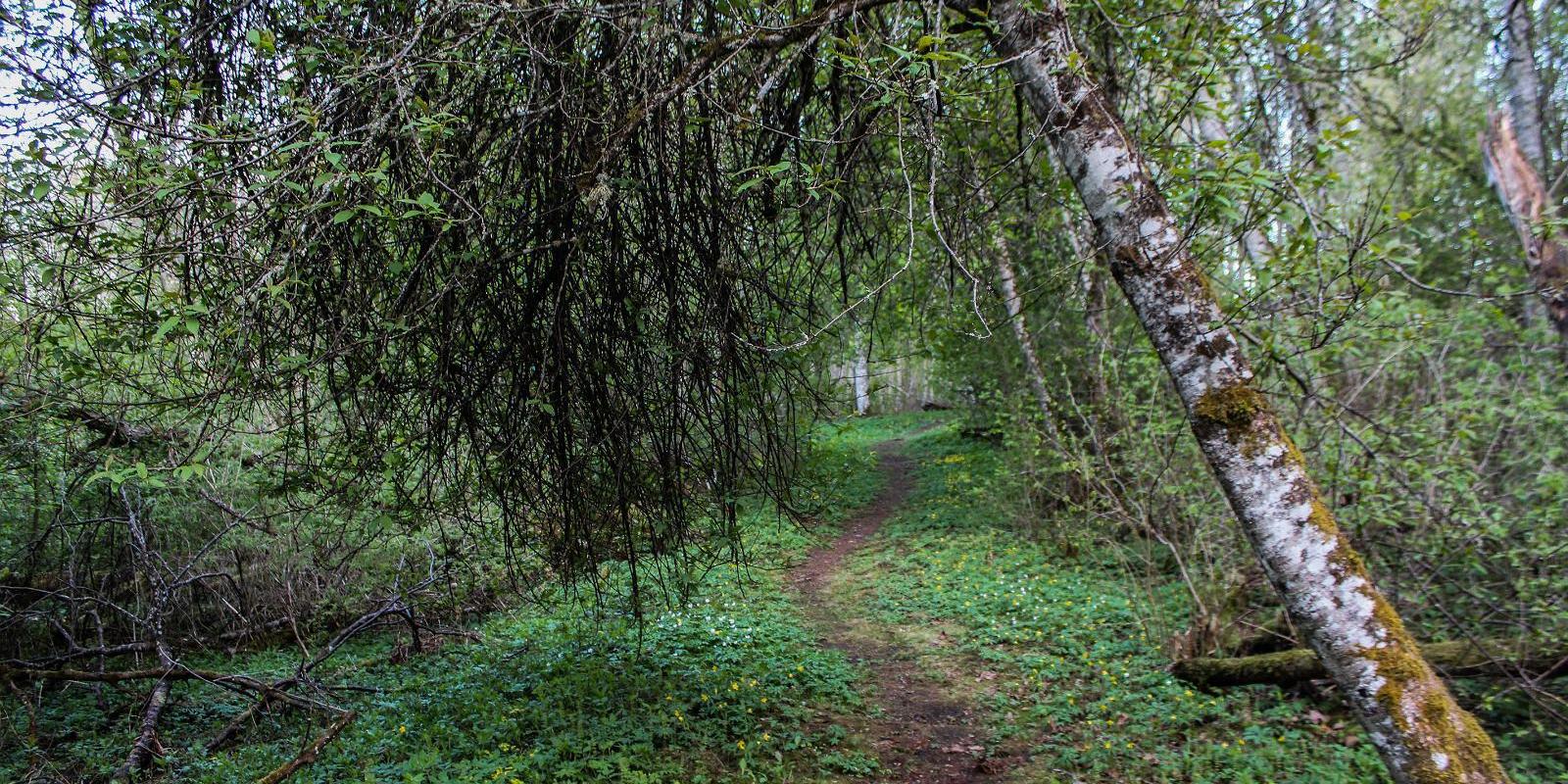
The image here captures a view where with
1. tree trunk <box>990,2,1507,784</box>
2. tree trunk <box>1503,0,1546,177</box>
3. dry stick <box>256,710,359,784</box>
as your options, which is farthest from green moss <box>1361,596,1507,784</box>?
tree trunk <box>1503,0,1546,177</box>

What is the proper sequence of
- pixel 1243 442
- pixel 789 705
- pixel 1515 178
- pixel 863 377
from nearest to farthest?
pixel 1243 442
pixel 863 377
pixel 789 705
pixel 1515 178

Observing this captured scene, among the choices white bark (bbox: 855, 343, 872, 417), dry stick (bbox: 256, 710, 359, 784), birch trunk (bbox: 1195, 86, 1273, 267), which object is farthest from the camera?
birch trunk (bbox: 1195, 86, 1273, 267)

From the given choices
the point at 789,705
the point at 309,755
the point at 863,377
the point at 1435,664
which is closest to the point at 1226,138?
the point at 863,377

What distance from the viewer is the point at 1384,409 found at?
17.1 feet

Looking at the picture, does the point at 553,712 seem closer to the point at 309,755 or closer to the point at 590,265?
the point at 309,755

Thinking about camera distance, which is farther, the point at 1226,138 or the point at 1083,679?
the point at 1083,679

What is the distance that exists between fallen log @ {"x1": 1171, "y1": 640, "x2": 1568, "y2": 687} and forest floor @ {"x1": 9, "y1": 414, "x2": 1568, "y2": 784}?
12 cm

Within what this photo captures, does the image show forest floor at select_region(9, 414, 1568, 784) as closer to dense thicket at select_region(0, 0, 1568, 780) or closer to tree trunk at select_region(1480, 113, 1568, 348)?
dense thicket at select_region(0, 0, 1568, 780)

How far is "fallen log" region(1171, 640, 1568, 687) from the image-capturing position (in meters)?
4.09

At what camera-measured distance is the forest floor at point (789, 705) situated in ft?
13.6

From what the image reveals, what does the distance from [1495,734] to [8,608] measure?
935 cm

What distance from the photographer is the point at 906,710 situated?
5.22 m

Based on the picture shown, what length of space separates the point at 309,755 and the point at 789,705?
9.30 ft

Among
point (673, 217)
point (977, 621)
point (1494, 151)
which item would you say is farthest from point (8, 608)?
point (1494, 151)
